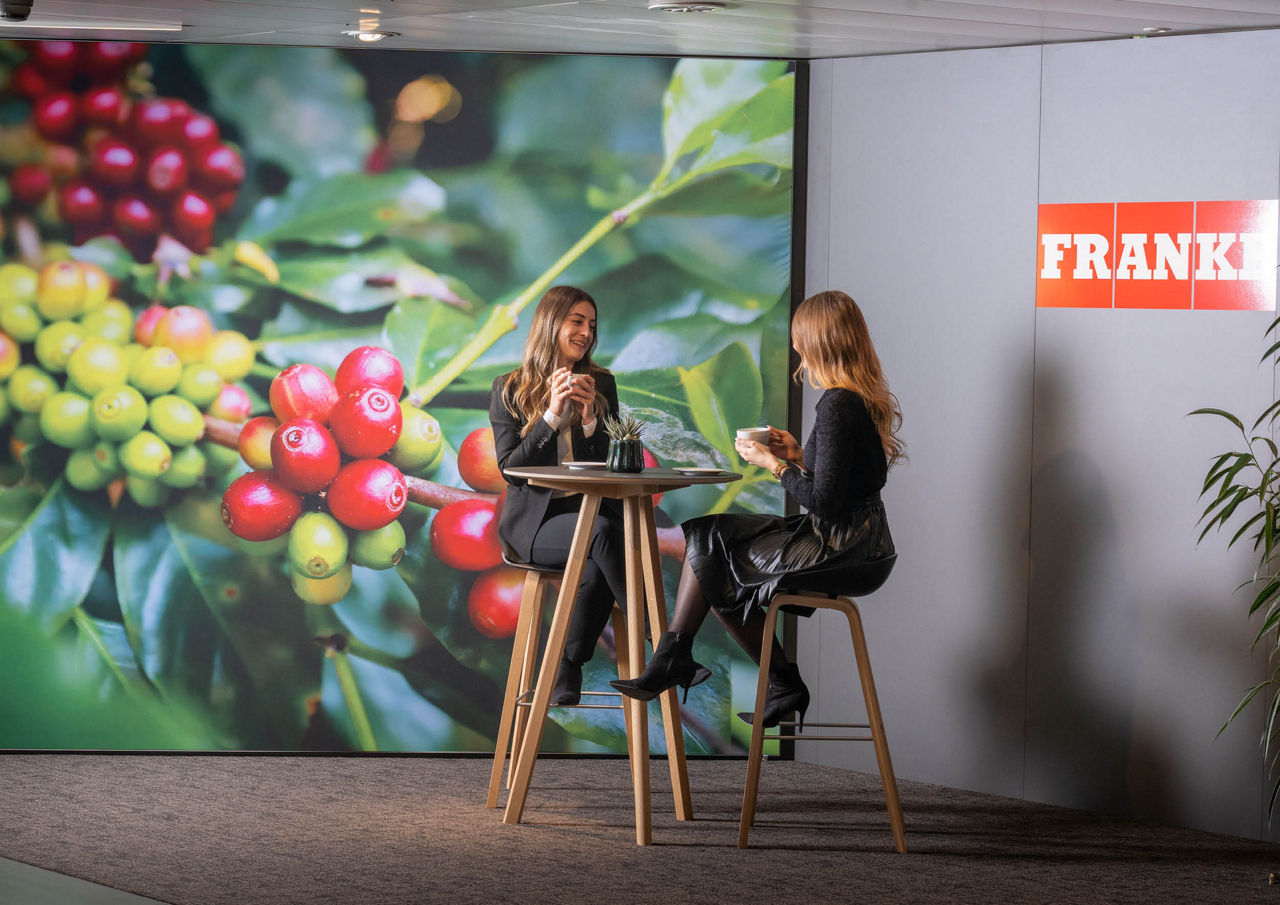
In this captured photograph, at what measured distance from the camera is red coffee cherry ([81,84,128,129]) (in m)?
4.87

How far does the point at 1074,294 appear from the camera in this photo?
454 centimetres

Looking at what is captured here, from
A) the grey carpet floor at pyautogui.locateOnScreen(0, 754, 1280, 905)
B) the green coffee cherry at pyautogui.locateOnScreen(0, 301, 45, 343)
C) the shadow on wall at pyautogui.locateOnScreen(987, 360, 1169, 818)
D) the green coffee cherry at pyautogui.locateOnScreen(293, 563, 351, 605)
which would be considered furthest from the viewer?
the green coffee cherry at pyautogui.locateOnScreen(293, 563, 351, 605)

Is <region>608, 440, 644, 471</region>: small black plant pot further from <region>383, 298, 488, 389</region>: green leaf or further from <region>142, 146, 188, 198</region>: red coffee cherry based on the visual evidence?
<region>142, 146, 188, 198</region>: red coffee cherry

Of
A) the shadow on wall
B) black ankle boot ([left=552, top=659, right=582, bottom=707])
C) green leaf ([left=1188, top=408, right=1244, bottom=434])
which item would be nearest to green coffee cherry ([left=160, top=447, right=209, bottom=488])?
black ankle boot ([left=552, top=659, right=582, bottom=707])

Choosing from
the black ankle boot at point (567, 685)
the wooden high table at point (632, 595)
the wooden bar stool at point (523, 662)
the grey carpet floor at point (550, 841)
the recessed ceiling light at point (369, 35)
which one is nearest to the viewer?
the grey carpet floor at point (550, 841)

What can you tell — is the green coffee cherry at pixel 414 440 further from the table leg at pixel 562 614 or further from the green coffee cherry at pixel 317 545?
the table leg at pixel 562 614

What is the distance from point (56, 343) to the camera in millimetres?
4863

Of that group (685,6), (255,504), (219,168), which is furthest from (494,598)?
(685,6)

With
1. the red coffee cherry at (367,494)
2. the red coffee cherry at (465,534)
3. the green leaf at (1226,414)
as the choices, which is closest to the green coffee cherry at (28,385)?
the red coffee cherry at (367,494)

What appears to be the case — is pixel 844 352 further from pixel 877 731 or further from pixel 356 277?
pixel 356 277

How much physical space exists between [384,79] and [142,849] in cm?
→ 255

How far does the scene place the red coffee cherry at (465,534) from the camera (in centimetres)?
499

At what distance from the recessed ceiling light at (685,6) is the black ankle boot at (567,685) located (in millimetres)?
1866

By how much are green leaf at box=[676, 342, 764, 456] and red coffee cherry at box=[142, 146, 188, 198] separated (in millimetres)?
1768
